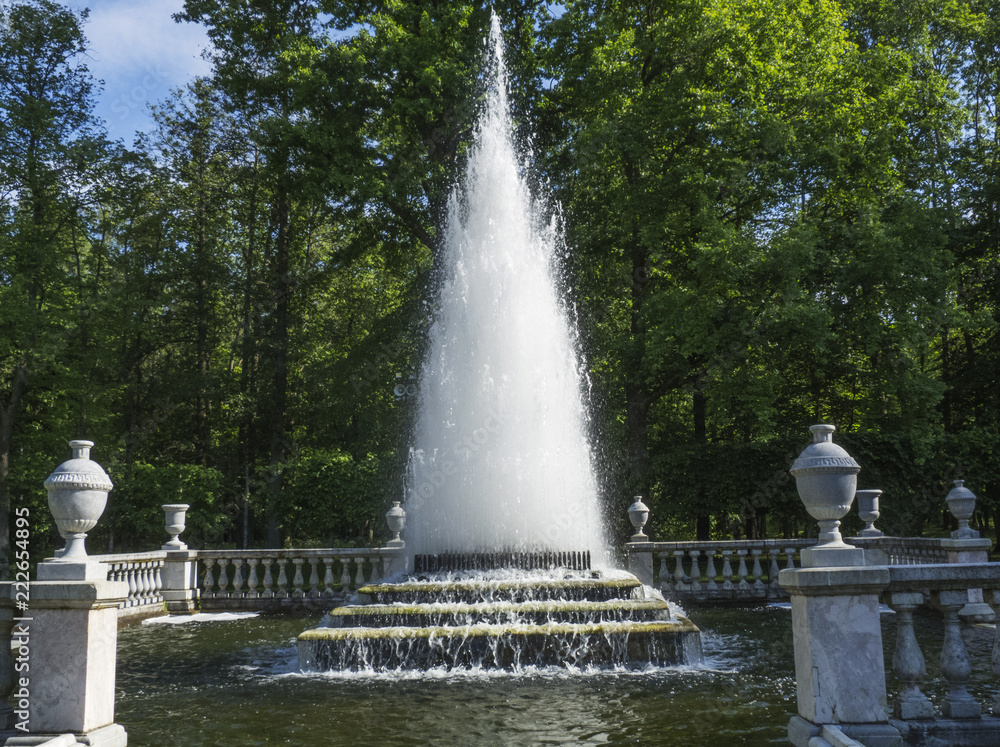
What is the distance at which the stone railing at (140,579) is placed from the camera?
1382cm

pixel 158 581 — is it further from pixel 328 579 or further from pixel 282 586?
pixel 328 579

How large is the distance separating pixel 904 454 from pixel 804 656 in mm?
16797

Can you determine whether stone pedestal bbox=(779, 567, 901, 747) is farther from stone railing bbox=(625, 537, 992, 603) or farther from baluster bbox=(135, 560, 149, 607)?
baluster bbox=(135, 560, 149, 607)

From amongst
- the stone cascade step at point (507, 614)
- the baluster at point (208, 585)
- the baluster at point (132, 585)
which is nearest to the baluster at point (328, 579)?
the baluster at point (208, 585)

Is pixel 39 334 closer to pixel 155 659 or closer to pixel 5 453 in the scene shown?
A: pixel 5 453

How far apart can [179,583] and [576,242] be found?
43.4 ft

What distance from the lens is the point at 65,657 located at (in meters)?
5.55

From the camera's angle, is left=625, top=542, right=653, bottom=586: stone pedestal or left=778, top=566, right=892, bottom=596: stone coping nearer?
left=778, top=566, right=892, bottom=596: stone coping

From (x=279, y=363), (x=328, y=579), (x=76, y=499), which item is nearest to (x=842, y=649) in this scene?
(x=76, y=499)

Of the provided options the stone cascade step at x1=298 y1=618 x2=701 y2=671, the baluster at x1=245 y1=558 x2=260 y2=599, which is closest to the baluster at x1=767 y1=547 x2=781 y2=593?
the stone cascade step at x1=298 y1=618 x2=701 y2=671

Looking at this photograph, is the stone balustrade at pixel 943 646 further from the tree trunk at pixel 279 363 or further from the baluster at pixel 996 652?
the tree trunk at pixel 279 363

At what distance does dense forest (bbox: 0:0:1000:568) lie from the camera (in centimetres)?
2000

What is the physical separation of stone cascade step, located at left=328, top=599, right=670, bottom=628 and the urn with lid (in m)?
4.73

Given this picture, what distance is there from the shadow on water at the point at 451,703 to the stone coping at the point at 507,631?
47 cm
